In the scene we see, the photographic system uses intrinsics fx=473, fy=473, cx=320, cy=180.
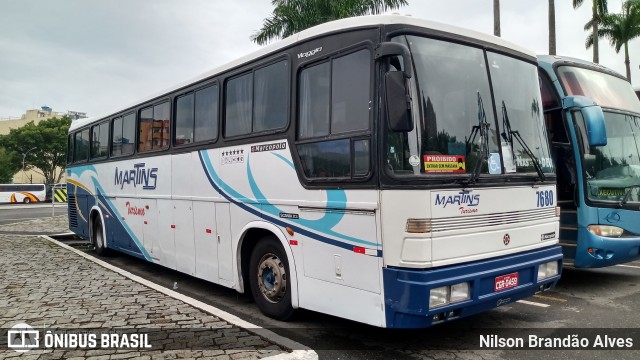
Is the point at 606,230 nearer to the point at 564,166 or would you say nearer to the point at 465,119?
the point at 564,166

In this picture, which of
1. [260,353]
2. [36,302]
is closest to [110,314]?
[36,302]

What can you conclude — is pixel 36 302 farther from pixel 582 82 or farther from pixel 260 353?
pixel 582 82

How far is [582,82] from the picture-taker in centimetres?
739

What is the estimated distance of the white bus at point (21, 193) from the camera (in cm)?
4234

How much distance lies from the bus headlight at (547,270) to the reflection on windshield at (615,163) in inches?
89.5

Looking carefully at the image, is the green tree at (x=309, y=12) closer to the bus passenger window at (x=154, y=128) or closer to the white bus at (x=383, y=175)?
the bus passenger window at (x=154, y=128)

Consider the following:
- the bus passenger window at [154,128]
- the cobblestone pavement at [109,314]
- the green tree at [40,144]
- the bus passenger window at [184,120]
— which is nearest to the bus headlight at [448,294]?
the cobblestone pavement at [109,314]

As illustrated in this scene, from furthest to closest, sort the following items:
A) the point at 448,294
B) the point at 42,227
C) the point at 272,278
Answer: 1. the point at 42,227
2. the point at 272,278
3. the point at 448,294

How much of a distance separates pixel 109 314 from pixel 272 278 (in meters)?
2.03

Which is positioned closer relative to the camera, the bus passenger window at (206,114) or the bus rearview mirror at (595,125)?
the bus rearview mirror at (595,125)

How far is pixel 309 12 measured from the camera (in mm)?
18906

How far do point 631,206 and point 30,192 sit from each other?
48387 mm

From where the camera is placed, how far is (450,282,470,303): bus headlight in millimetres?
4218

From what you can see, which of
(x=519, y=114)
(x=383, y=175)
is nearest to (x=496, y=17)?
(x=519, y=114)
